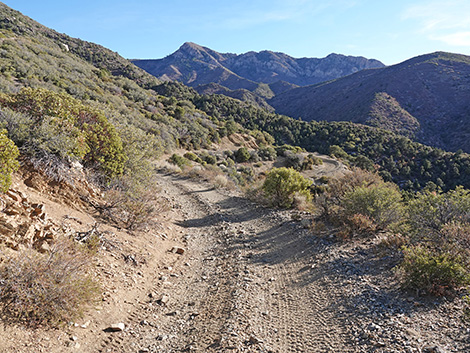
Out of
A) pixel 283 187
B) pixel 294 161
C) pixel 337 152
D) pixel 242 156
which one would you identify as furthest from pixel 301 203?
pixel 337 152

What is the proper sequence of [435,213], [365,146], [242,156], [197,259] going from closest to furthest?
[435,213] → [197,259] → [242,156] → [365,146]

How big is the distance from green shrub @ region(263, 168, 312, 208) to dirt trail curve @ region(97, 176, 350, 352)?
7.89 ft

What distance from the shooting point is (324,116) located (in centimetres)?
9094

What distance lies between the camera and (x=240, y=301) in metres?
5.29

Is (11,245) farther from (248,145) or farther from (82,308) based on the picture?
(248,145)

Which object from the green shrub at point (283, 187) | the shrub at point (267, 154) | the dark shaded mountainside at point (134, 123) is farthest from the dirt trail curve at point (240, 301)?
the shrub at point (267, 154)

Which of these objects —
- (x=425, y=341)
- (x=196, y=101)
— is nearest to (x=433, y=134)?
(x=196, y=101)

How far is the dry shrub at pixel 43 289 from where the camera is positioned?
3580 mm

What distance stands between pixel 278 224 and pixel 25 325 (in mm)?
7726

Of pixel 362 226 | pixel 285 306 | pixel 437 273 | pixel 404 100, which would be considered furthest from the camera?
pixel 404 100

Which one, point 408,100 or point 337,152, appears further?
point 408,100

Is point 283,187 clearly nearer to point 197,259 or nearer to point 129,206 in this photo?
point 197,259

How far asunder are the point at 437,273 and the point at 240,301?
355cm

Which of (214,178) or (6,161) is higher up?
(6,161)
